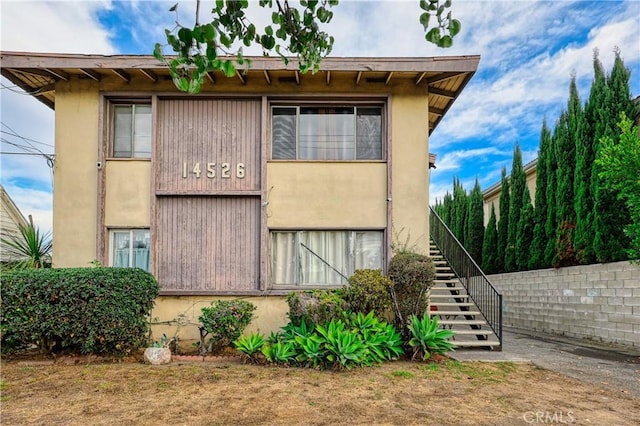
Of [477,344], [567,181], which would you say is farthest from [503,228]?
[477,344]

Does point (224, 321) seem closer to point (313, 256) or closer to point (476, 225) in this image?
point (313, 256)

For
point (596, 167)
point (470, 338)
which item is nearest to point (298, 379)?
point (470, 338)

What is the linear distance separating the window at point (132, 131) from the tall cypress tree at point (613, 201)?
9.94 m

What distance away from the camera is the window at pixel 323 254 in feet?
27.8

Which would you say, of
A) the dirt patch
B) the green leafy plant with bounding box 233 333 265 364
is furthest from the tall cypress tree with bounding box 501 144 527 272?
the green leafy plant with bounding box 233 333 265 364

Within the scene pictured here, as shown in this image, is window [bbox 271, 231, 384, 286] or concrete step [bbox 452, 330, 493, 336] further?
window [bbox 271, 231, 384, 286]

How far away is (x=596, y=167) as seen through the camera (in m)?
9.87

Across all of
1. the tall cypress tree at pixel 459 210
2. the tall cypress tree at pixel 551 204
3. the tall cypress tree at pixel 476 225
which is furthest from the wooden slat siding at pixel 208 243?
the tall cypress tree at pixel 459 210

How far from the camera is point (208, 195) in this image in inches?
330

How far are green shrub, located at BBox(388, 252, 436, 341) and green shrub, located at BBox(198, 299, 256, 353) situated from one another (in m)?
2.65

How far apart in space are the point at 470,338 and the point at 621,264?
150 inches

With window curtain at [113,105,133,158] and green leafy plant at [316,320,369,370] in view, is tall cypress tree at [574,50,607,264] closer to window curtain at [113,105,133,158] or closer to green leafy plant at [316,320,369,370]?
green leafy plant at [316,320,369,370]

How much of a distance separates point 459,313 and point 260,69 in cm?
627

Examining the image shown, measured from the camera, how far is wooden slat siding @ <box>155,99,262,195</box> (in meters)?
8.45
